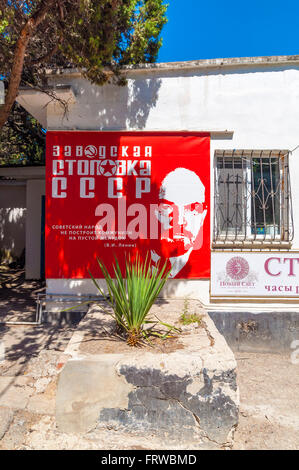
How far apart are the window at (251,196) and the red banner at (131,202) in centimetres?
26

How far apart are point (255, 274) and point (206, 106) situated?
8.58 feet

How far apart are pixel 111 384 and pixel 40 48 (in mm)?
6049

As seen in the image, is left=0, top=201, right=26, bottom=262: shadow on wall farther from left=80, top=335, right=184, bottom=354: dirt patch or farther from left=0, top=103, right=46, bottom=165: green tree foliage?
left=80, top=335, right=184, bottom=354: dirt patch

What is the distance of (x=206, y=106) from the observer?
205 inches

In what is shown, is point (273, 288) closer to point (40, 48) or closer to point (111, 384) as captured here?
point (111, 384)

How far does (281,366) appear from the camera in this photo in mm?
4789

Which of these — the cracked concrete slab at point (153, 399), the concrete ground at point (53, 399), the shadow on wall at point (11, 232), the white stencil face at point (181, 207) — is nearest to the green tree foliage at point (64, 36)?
the white stencil face at point (181, 207)

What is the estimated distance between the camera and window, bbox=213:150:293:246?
5.24 meters

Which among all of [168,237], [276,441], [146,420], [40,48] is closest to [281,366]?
[276,441]

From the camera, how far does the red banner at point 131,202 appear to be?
205 inches

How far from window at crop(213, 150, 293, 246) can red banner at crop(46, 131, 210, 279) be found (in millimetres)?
258

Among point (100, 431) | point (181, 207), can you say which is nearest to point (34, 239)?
point (181, 207)

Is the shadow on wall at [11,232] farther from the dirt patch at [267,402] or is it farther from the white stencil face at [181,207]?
the dirt patch at [267,402]

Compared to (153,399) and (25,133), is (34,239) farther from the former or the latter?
(153,399)
